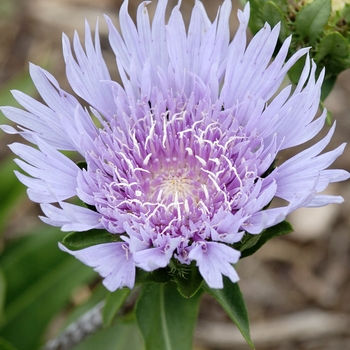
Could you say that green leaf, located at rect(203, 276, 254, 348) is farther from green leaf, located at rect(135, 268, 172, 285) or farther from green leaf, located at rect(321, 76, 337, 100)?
green leaf, located at rect(321, 76, 337, 100)

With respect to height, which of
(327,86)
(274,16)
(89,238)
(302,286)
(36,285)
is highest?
(274,16)

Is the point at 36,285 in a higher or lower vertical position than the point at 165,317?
lower

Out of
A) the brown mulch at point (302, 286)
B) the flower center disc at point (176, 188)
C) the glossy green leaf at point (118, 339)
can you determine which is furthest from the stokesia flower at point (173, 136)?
the brown mulch at point (302, 286)

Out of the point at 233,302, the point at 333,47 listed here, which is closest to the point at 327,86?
the point at 333,47

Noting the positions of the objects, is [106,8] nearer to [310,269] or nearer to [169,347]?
[310,269]

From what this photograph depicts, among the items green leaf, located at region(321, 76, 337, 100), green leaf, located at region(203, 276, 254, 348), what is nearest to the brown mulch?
green leaf, located at region(321, 76, 337, 100)

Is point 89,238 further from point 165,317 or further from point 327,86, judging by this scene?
point 327,86
